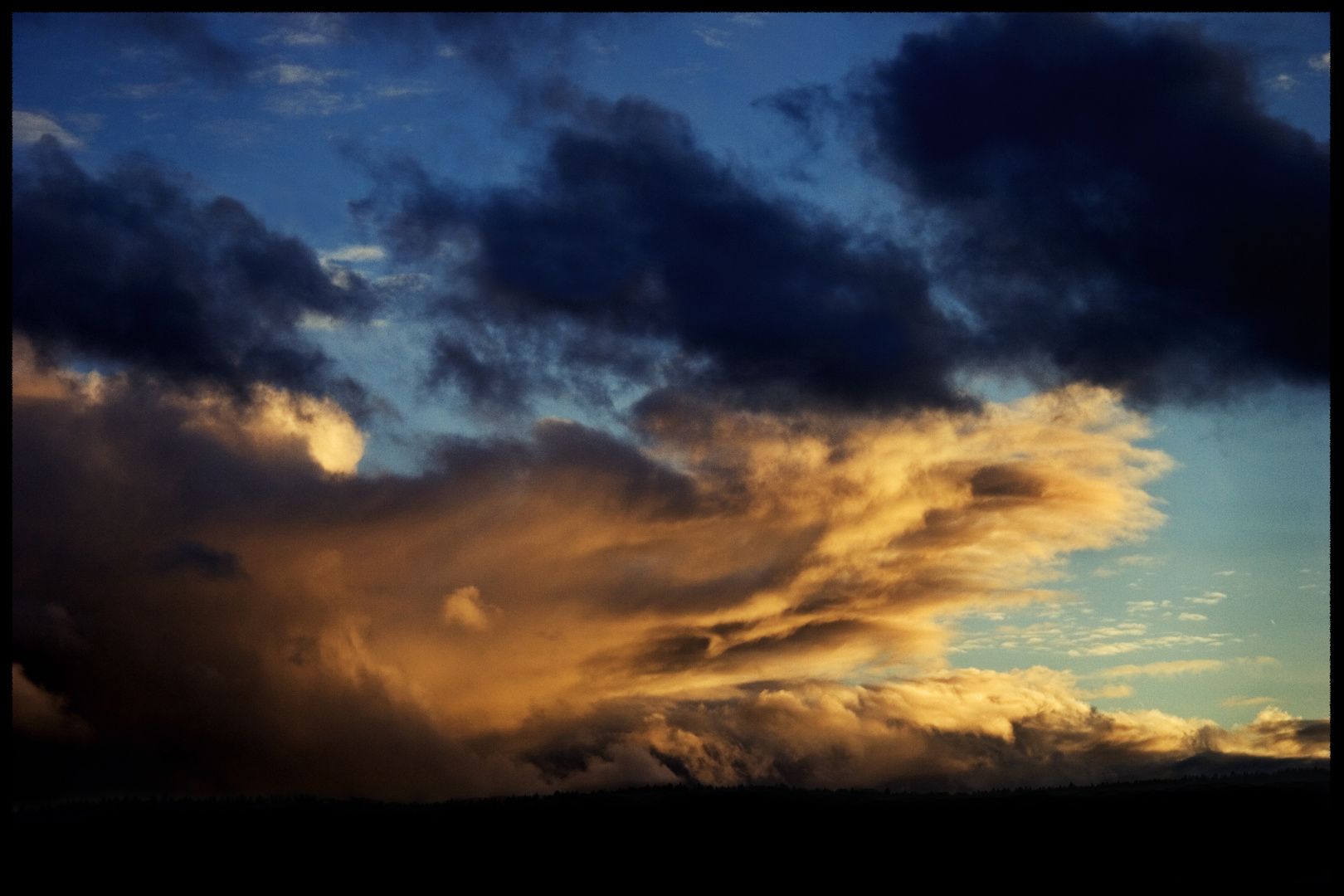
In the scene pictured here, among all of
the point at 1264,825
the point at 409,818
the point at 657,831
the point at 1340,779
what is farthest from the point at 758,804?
the point at 1340,779

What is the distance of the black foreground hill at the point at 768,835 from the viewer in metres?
86.1

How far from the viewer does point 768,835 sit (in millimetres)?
95312

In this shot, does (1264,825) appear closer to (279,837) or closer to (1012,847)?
(1012,847)

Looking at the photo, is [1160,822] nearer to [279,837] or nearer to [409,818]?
[409,818]

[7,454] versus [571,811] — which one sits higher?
[7,454]

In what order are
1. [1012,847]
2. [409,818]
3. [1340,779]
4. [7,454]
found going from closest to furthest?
[1340,779], [7,454], [1012,847], [409,818]

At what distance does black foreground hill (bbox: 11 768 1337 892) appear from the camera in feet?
282

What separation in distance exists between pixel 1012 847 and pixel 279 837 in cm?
6588

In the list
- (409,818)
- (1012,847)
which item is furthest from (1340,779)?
(409,818)

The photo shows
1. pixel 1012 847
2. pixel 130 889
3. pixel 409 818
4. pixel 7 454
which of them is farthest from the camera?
pixel 409 818

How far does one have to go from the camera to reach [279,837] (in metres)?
94.1

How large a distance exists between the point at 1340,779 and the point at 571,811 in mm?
71914
